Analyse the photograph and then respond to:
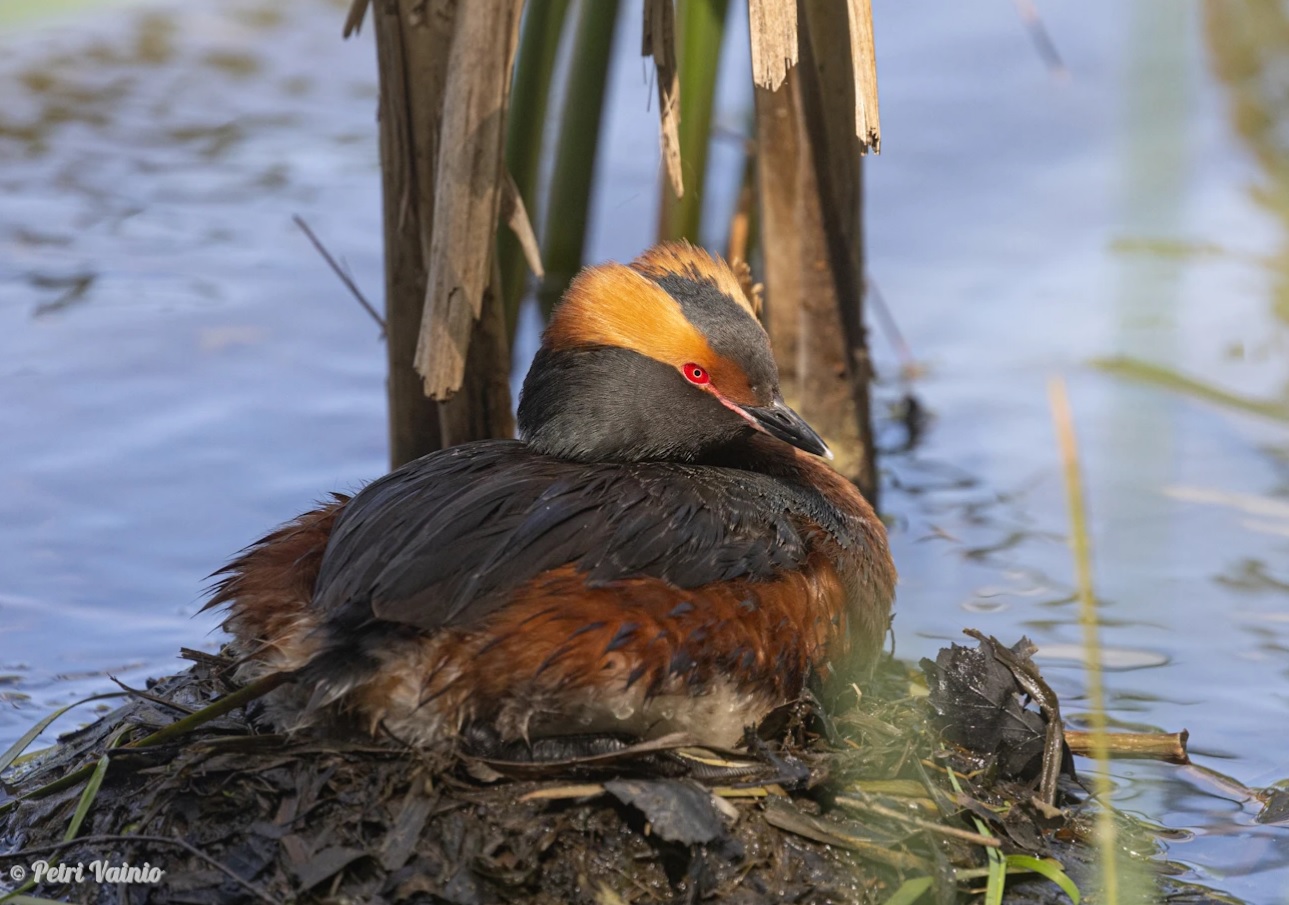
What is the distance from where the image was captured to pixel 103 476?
19.9ft

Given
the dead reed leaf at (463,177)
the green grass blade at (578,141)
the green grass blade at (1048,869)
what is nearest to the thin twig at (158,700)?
the dead reed leaf at (463,177)

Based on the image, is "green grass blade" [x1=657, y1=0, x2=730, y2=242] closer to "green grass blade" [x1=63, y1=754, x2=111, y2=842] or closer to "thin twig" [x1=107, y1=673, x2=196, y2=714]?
"thin twig" [x1=107, y1=673, x2=196, y2=714]

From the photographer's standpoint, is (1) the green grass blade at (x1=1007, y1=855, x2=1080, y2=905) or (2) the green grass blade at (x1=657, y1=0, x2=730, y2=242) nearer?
(1) the green grass blade at (x1=1007, y1=855, x2=1080, y2=905)

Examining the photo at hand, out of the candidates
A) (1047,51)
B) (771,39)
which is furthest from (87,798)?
(1047,51)

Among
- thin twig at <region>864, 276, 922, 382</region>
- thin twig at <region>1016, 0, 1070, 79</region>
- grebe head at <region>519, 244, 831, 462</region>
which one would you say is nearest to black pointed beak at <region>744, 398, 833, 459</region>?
grebe head at <region>519, 244, 831, 462</region>

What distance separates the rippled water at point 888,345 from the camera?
507 cm

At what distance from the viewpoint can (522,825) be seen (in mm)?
3396

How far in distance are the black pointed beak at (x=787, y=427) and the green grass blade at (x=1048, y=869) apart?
121 cm

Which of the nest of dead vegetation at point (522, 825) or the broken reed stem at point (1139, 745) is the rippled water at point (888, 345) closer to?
the broken reed stem at point (1139, 745)

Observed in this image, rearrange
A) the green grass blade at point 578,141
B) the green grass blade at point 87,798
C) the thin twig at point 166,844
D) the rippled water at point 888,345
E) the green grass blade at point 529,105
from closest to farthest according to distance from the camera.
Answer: the thin twig at point 166,844
the green grass blade at point 87,798
the rippled water at point 888,345
the green grass blade at point 529,105
the green grass blade at point 578,141

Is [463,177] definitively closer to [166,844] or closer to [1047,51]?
[166,844]

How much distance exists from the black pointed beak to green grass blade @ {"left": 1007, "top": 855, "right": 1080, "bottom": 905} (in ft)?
3.97

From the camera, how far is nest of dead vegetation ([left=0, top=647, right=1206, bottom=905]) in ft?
11.0

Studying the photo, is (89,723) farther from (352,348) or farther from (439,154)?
(352,348)
